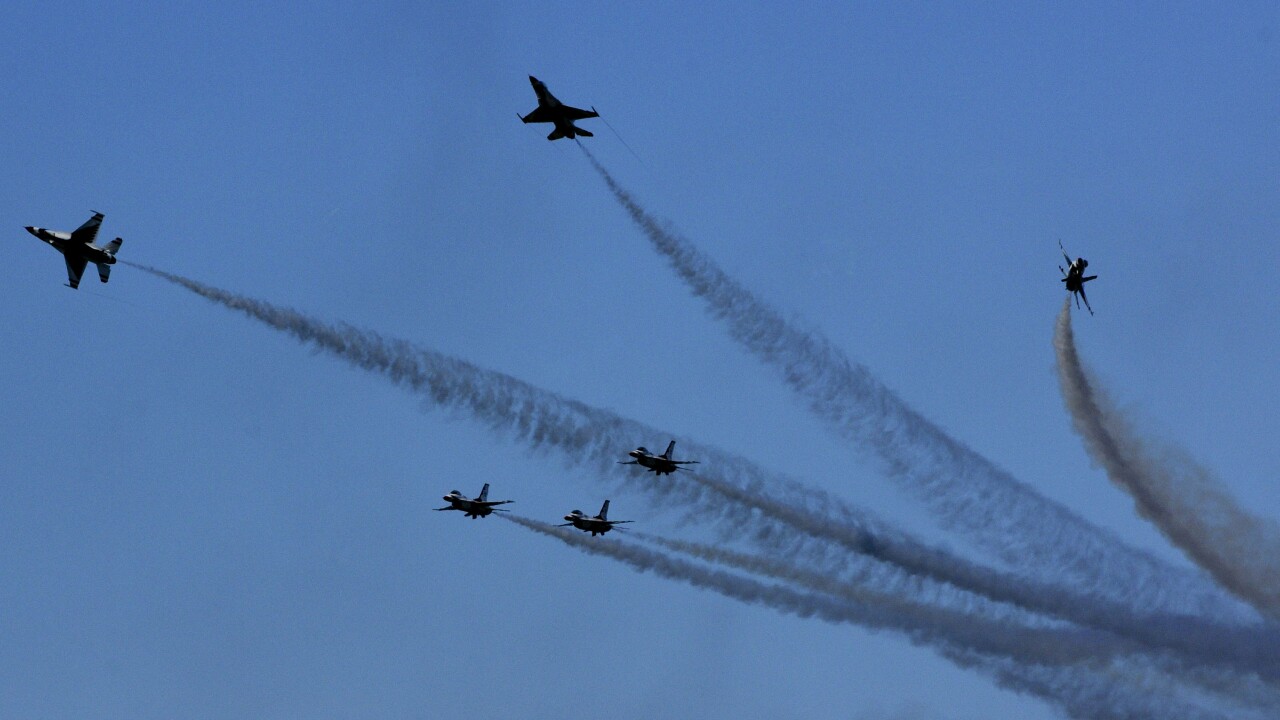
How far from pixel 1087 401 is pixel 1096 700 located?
1519 cm

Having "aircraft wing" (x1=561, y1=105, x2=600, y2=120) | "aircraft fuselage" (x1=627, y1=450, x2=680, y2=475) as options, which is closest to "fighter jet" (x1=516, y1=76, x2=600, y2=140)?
"aircraft wing" (x1=561, y1=105, x2=600, y2=120)

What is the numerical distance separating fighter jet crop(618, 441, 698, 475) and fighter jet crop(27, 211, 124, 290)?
82.0ft

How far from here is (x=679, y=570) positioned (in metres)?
71.5

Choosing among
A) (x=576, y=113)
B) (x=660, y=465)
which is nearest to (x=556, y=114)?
(x=576, y=113)

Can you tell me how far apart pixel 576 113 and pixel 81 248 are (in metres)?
23.0

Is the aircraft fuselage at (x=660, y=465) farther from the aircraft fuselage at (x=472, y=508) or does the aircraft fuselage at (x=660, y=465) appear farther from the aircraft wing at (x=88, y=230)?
the aircraft wing at (x=88, y=230)

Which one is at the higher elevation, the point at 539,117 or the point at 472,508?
the point at 539,117

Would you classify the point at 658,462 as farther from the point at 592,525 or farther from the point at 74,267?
the point at 74,267

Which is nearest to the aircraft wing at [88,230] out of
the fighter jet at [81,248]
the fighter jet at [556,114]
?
the fighter jet at [81,248]

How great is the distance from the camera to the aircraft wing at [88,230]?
68062mm

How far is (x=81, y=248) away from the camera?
2689 inches

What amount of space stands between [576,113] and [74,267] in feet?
77.7

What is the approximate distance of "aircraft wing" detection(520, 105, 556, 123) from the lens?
70750 mm

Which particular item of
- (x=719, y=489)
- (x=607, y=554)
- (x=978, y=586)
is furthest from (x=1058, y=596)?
(x=607, y=554)
